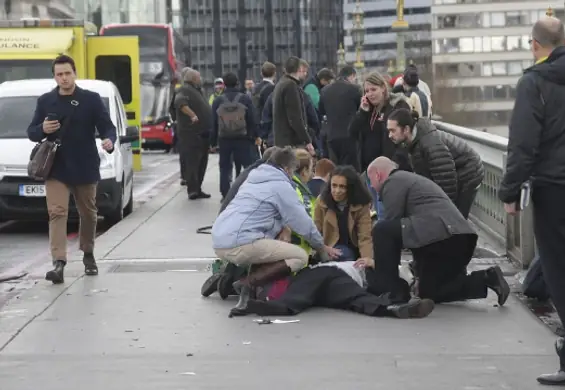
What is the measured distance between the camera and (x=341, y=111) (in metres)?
16.5

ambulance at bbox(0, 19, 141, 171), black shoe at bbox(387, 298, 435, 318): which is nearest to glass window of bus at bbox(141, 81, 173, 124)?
ambulance at bbox(0, 19, 141, 171)

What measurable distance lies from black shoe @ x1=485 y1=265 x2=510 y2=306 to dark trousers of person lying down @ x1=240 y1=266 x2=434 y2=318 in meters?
0.60

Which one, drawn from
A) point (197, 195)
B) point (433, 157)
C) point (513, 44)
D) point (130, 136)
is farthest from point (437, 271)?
point (513, 44)

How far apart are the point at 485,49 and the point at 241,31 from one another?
29.6m

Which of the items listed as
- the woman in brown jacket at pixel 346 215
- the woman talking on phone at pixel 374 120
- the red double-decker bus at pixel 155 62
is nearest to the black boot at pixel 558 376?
the woman in brown jacket at pixel 346 215

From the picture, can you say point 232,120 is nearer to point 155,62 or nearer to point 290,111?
point 290,111

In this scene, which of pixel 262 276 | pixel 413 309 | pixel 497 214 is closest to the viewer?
pixel 413 309

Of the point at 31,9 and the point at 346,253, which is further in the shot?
the point at 31,9

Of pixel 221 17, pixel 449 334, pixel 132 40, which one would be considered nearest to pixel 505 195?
pixel 449 334

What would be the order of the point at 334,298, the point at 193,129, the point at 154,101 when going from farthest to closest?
the point at 154,101 < the point at 193,129 < the point at 334,298

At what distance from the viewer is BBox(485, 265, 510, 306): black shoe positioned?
9.46 metres

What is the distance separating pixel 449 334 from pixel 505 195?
6.22 ft

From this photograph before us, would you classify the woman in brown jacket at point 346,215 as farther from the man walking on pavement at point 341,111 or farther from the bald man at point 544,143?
the man walking on pavement at point 341,111

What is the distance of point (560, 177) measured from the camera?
6.73m
